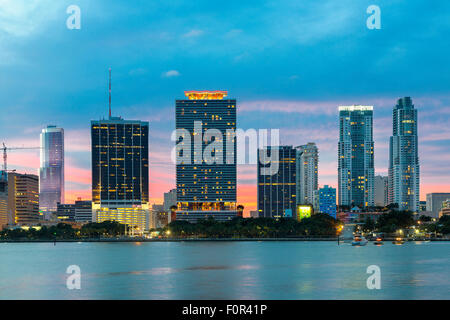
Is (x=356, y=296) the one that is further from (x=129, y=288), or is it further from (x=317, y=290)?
(x=129, y=288)

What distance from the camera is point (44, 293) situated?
8531cm

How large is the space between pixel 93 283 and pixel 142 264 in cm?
3896

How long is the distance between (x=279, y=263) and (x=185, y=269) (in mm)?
23254

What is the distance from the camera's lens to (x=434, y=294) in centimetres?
8088
